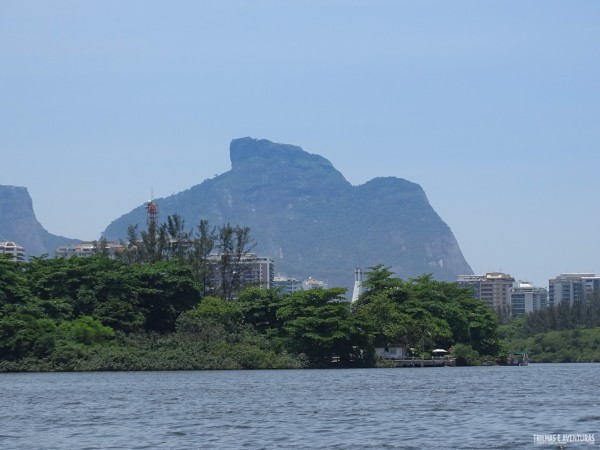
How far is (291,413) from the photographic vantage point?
1438 inches

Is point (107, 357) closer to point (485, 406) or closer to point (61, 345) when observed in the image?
point (61, 345)

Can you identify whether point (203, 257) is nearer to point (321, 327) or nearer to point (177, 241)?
point (177, 241)

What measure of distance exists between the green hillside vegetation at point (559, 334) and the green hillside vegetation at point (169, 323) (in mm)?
42602

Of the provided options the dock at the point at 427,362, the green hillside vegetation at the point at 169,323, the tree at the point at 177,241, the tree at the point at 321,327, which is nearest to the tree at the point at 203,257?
the tree at the point at 177,241

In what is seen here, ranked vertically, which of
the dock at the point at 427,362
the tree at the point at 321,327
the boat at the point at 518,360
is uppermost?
the tree at the point at 321,327

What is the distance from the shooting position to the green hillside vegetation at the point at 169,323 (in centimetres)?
6931

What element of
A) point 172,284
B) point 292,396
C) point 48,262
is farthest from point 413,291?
point 292,396

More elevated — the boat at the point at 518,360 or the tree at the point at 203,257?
the tree at the point at 203,257

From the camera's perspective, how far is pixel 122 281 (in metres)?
75.4

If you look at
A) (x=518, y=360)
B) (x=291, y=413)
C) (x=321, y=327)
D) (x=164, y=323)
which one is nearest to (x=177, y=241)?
(x=164, y=323)

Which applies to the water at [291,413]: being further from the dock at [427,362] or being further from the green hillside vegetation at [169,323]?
the dock at [427,362]

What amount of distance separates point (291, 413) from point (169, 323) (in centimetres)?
4373

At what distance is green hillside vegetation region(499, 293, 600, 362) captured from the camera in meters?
128

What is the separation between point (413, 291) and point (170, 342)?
24225 mm
